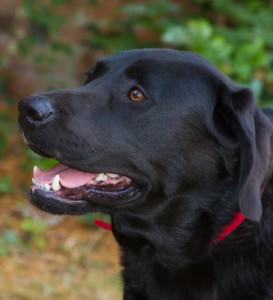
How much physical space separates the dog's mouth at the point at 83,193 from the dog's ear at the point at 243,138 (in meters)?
0.47

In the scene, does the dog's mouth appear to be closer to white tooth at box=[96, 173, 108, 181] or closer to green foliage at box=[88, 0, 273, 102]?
white tooth at box=[96, 173, 108, 181]

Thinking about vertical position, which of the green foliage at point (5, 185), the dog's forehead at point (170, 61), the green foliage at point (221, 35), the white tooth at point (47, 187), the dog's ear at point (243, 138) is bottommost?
the green foliage at point (5, 185)

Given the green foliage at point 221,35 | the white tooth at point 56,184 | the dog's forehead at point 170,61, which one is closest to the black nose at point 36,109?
the white tooth at point 56,184

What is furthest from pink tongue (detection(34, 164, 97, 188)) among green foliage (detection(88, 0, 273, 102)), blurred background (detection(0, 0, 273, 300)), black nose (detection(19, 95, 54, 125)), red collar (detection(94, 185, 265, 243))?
green foliage (detection(88, 0, 273, 102))

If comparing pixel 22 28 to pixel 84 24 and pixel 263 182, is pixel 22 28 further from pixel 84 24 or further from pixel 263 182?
pixel 263 182

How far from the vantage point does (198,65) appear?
10.2ft

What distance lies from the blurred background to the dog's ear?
1557mm

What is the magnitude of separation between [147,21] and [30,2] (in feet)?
3.34

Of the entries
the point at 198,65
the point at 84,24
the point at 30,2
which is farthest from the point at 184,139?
the point at 84,24

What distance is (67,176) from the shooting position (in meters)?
3.18

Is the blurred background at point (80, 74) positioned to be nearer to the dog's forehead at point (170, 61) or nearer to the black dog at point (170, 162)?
the black dog at point (170, 162)

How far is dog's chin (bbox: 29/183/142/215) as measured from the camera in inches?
118

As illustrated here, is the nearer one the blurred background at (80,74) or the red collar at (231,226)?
the red collar at (231,226)

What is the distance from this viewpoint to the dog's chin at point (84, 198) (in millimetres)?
3004
